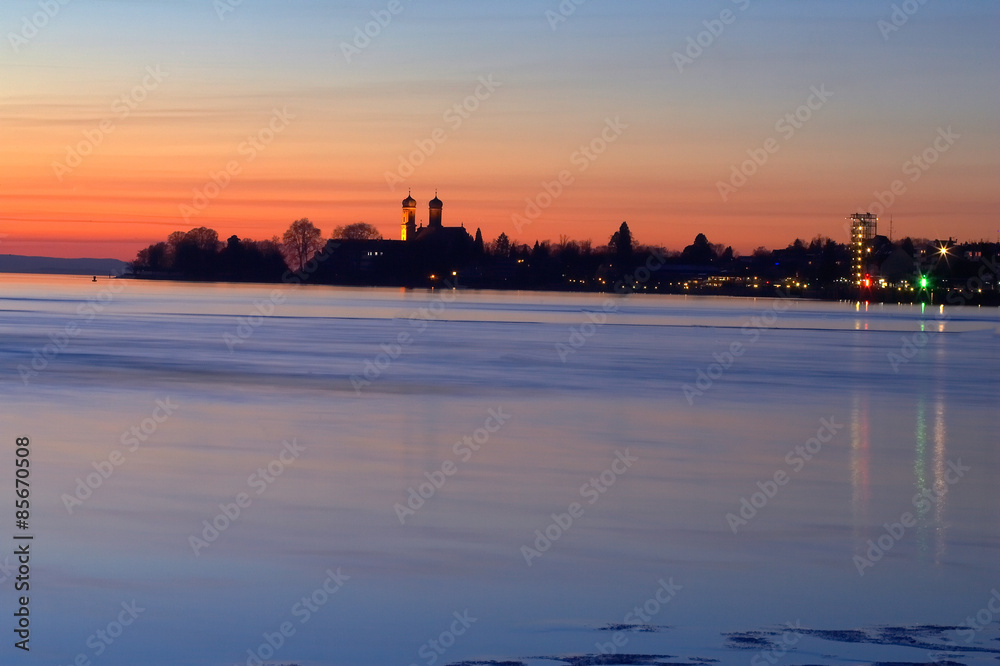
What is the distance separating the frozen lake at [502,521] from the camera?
601cm

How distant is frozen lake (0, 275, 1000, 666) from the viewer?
601 centimetres

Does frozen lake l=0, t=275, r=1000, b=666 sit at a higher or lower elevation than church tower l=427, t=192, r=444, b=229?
lower

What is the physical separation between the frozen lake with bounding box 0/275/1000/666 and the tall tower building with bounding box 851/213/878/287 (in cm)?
15519

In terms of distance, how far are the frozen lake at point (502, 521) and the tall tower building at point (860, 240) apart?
509 ft

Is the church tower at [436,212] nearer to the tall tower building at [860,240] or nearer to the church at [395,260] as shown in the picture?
the church at [395,260]

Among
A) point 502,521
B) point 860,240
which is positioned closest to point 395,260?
point 860,240

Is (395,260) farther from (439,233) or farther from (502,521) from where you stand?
(502,521)

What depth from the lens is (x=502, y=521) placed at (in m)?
8.95

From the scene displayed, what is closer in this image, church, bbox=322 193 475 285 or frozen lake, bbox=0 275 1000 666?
frozen lake, bbox=0 275 1000 666

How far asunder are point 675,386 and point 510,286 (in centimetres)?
15916

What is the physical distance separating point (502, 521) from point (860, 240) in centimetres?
17386

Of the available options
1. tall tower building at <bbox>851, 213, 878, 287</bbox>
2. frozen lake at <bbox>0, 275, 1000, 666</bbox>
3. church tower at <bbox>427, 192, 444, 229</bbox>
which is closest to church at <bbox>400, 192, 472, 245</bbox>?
church tower at <bbox>427, 192, 444, 229</bbox>

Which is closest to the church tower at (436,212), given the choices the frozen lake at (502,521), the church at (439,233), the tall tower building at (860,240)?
the church at (439,233)

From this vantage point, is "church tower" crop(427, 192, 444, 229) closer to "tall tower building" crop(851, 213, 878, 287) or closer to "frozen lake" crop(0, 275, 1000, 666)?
"tall tower building" crop(851, 213, 878, 287)
